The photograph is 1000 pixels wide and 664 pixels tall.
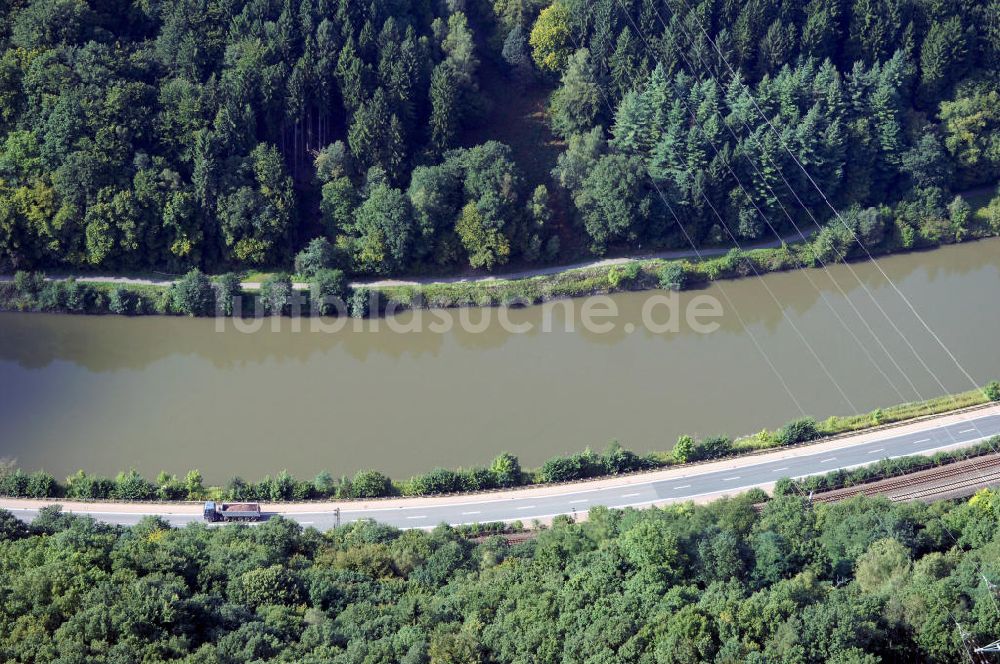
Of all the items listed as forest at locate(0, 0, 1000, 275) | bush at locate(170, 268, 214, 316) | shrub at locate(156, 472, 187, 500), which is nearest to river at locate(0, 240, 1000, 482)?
bush at locate(170, 268, 214, 316)

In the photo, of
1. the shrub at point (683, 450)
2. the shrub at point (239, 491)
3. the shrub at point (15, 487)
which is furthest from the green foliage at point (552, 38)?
the shrub at point (15, 487)

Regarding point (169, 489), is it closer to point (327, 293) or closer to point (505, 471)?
point (505, 471)

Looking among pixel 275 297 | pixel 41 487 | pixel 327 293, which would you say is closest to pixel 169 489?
pixel 41 487

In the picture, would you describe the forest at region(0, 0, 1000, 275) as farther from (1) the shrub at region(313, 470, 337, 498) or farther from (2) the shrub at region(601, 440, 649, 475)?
(1) the shrub at region(313, 470, 337, 498)

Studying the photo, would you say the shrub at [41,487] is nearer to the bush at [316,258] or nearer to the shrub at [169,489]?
the shrub at [169,489]

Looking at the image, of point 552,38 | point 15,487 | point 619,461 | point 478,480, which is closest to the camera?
point 15,487
